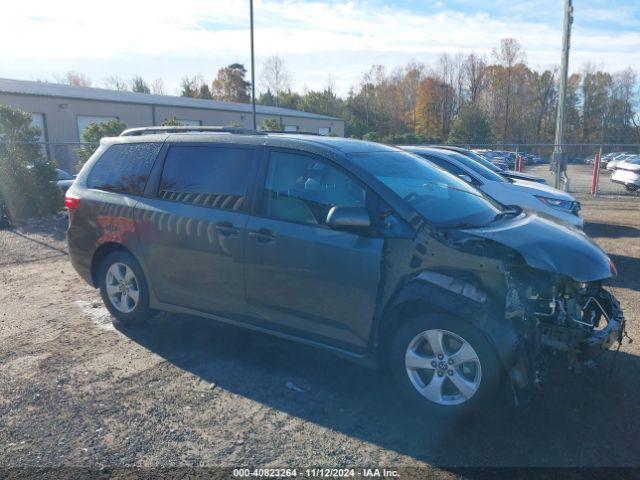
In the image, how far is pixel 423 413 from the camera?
3734 mm

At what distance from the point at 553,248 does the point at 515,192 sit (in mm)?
5319

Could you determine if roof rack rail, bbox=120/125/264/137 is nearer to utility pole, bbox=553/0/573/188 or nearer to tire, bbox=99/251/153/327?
tire, bbox=99/251/153/327

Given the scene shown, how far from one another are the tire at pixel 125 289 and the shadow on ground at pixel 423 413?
0.35 metres

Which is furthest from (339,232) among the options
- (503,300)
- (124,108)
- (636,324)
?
(124,108)

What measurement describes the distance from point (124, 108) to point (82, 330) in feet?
83.2

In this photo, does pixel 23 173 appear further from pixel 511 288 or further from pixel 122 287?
pixel 511 288

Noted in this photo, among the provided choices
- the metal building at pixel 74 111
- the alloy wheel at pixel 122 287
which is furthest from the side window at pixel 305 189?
the metal building at pixel 74 111

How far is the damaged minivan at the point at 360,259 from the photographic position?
3.56 meters

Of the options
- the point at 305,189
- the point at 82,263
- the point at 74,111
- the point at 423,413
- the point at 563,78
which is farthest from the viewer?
the point at 74,111

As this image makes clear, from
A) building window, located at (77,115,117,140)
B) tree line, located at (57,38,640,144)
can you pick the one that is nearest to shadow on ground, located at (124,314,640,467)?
building window, located at (77,115,117,140)

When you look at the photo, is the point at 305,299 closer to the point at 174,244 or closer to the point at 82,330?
the point at 174,244

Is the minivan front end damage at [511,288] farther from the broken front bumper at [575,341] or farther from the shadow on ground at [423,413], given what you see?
the shadow on ground at [423,413]

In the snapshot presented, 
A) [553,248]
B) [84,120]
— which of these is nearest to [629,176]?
[553,248]

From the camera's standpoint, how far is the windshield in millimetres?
4043
